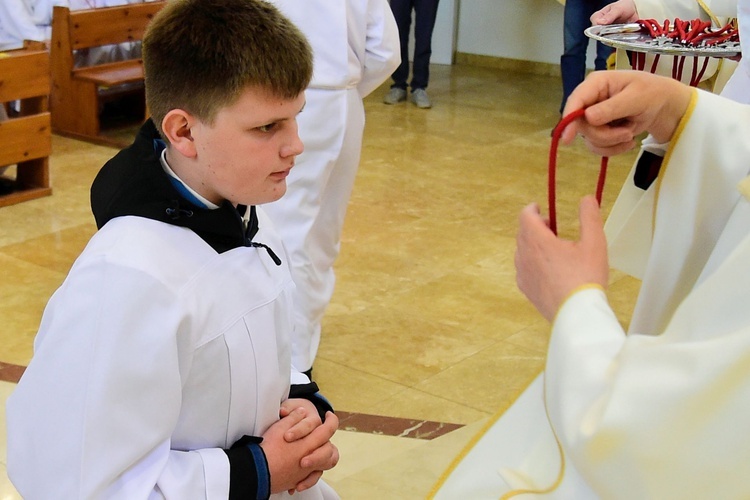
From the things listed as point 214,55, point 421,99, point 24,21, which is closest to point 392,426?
point 214,55

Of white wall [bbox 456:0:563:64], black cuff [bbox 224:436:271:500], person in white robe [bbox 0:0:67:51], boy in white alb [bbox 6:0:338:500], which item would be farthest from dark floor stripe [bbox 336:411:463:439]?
white wall [bbox 456:0:563:64]

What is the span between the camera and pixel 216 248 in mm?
1632

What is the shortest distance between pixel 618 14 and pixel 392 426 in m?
1.50

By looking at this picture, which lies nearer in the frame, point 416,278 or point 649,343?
point 649,343

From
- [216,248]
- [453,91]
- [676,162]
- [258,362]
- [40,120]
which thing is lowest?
[453,91]

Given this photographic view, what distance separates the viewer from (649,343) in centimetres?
130

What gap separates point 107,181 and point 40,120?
407cm

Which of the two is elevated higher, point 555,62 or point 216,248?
point 216,248

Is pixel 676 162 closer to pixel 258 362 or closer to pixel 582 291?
pixel 582 291

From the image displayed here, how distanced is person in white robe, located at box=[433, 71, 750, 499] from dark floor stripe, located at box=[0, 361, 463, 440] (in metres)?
1.57

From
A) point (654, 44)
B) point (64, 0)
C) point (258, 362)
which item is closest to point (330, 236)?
point (654, 44)

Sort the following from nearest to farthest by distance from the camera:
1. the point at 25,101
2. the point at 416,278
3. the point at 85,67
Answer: the point at 416,278, the point at 25,101, the point at 85,67

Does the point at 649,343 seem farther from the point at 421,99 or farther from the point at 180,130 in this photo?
the point at 421,99

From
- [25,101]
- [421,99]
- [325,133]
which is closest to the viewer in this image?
[325,133]
